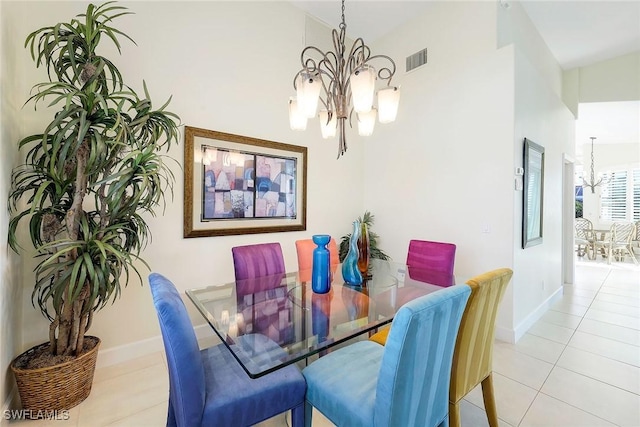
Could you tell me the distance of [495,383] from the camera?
2.20m

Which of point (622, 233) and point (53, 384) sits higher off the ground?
point (622, 233)

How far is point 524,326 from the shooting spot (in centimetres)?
311

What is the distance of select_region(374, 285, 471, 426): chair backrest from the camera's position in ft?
3.43

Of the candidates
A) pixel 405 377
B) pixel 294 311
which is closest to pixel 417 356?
pixel 405 377


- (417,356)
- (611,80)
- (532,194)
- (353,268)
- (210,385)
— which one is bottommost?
(210,385)

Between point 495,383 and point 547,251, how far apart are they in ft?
8.18

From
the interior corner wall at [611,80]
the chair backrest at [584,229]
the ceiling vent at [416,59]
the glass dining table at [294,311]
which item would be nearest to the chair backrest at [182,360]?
the glass dining table at [294,311]

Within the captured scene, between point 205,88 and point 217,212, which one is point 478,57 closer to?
point 205,88

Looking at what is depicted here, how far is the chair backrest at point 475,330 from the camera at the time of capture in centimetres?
139

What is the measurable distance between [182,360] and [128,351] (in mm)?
1887

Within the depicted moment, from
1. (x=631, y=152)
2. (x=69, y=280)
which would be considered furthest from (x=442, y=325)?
(x=631, y=152)

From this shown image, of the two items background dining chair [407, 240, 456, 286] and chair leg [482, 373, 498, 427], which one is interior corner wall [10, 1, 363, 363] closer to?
background dining chair [407, 240, 456, 286]

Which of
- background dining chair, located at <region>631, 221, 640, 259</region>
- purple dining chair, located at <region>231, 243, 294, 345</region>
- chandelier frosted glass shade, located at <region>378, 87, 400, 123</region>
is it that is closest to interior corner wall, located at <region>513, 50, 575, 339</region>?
chandelier frosted glass shade, located at <region>378, 87, 400, 123</region>

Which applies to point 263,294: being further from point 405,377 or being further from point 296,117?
point 296,117
